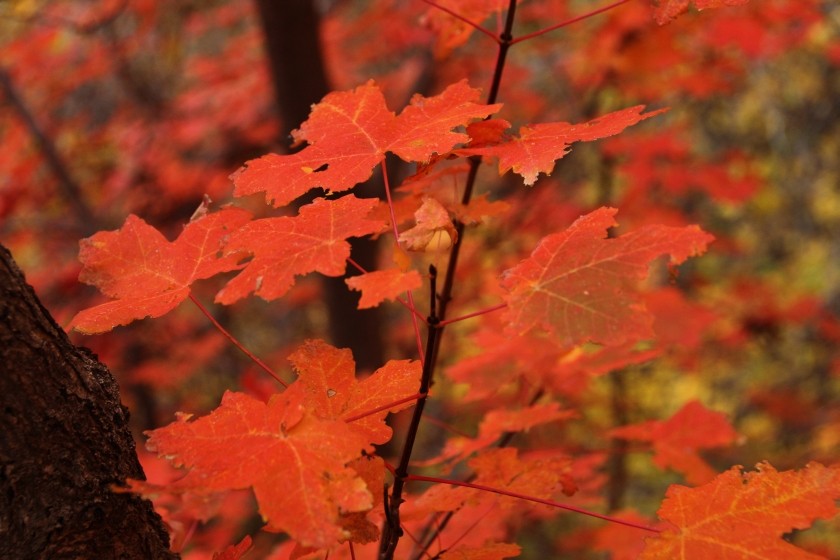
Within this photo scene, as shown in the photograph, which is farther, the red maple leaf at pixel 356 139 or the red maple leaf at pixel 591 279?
the red maple leaf at pixel 356 139

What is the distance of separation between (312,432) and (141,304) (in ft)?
1.00

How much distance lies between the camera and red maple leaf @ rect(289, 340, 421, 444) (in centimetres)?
80

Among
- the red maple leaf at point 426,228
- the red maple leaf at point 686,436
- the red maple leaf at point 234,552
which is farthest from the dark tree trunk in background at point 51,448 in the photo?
the red maple leaf at point 686,436

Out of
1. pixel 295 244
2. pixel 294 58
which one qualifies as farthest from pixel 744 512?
pixel 294 58

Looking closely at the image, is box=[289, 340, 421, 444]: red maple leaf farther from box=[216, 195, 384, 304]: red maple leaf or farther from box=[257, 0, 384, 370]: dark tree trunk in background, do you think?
box=[257, 0, 384, 370]: dark tree trunk in background

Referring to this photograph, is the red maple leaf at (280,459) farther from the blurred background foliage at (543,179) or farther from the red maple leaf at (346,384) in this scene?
the blurred background foliage at (543,179)

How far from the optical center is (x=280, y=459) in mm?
661

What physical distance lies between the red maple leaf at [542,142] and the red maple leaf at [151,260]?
1.08ft

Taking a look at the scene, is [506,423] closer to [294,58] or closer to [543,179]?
[294,58]

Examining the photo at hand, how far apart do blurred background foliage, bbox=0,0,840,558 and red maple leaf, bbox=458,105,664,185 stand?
4.33ft

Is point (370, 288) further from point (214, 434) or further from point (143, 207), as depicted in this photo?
point (143, 207)

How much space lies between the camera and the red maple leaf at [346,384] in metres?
0.80

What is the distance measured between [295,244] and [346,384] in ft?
0.59

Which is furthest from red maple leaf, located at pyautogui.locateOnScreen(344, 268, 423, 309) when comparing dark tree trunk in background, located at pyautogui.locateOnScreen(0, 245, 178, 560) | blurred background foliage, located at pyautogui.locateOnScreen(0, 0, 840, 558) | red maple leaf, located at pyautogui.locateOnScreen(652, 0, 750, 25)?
blurred background foliage, located at pyautogui.locateOnScreen(0, 0, 840, 558)
